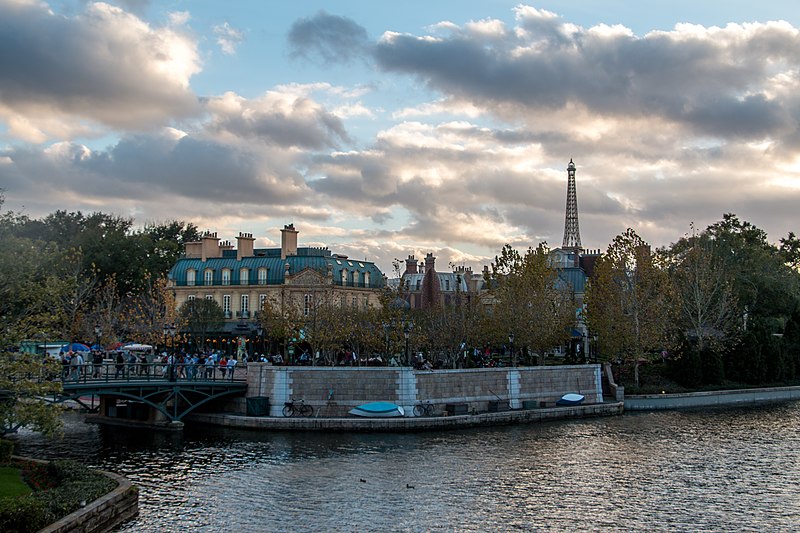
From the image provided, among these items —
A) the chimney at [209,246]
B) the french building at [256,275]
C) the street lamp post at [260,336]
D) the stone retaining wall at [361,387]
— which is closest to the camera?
the stone retaining wall at [361,387]

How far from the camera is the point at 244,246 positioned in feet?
303

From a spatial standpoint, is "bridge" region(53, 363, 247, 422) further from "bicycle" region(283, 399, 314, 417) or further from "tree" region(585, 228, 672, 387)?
"tree" region(585, 228, 672, 387)

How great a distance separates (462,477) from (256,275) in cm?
5491

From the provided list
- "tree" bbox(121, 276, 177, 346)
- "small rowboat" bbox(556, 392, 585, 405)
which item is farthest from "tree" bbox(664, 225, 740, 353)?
"tree" bbox(121, 276, 177, 346)

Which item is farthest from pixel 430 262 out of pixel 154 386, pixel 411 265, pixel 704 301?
pixel 154 386

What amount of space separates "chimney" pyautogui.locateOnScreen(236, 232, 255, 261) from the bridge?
35.5 m

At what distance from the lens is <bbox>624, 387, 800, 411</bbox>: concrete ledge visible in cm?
6359

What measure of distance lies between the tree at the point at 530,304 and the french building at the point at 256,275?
57.4 ft

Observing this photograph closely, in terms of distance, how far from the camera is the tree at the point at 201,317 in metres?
77.8

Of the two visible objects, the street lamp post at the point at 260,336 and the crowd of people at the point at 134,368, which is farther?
the street lamp post at the point at 260,336

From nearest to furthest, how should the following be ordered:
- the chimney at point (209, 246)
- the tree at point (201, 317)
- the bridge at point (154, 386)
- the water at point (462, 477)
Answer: the water at point (462, 477), the bridge at point (154, 386), the tree at point (201, 317), the chimney at point (209, 246)

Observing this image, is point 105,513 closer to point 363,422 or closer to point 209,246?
point 363,422

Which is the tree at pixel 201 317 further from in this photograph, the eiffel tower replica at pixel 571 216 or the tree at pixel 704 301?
the eiffel tower replica at pixel 571 216

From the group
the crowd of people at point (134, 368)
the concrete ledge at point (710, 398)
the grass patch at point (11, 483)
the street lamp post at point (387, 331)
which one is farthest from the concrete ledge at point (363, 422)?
the grass patch at point (11, 483)
